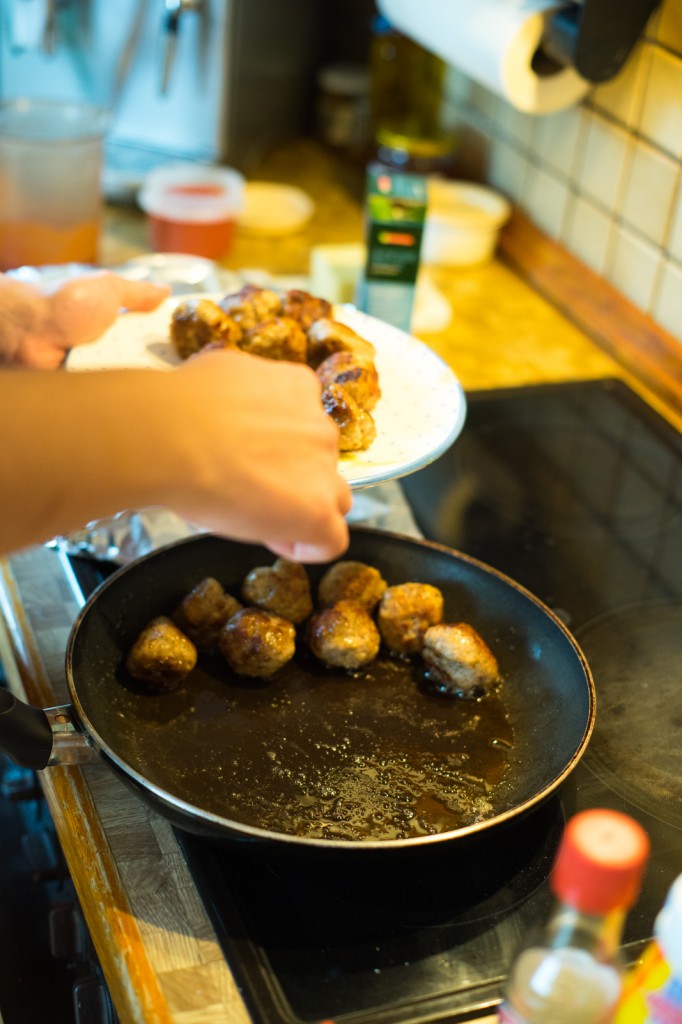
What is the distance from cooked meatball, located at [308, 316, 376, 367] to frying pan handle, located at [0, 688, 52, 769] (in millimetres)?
471

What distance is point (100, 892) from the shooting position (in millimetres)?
770

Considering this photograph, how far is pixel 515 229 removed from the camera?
1.79m

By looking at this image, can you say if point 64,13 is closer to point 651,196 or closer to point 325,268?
point 325,268

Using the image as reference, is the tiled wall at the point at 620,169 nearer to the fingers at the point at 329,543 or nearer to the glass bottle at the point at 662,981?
the fingers at the point at 329,543

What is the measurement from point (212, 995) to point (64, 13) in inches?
62.4

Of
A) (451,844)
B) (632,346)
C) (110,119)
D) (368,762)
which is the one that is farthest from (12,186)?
(451,844)

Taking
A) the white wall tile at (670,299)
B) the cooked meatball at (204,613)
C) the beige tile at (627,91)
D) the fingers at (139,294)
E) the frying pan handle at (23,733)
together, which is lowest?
the cooked meatball at (204,613)

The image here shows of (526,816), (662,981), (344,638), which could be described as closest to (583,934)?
(662,981)

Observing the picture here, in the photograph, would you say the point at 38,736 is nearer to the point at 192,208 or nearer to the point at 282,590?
the point at 282,590

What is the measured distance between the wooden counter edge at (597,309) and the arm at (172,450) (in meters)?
0.94

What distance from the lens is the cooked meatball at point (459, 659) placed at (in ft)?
2.99

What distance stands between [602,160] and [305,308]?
25.4 inches

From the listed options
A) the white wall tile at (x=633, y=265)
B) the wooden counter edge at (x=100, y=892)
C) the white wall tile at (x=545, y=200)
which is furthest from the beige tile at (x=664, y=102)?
the wooden counter edge at (x=100, y=892)

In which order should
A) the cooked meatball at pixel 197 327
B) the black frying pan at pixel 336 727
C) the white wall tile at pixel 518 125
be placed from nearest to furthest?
the black frying pan at pixel 336 727 → the cooked meatball at pixel 197 327 → the white wall tile at pixel 518 125
